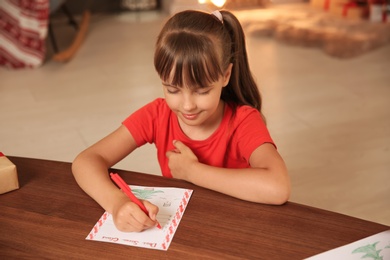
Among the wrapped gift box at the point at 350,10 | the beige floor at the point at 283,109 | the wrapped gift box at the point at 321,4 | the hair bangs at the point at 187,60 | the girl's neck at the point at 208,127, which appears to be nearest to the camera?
the hair bangs at the point at 187,60

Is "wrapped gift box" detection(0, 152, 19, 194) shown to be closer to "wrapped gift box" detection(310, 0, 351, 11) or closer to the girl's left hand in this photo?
the girl's left hand

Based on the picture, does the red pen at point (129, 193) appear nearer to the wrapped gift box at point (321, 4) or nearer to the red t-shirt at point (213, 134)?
the red t-shirt at point (213, 134)

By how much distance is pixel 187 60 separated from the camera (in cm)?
109

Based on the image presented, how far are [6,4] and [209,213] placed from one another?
110 inches

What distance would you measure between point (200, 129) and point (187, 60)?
26 cm

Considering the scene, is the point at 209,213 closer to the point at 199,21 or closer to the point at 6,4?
Result: the point at 199,21

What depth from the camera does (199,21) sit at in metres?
1.14

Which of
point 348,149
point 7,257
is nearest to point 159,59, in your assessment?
point 7,257

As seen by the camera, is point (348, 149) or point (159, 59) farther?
point (348, 149)

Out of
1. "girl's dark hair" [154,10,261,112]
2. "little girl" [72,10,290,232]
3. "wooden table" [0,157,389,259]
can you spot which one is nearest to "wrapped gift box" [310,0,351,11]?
"little girl" [72,10,290,232]

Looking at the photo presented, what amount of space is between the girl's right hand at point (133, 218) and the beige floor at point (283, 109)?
3.77ft

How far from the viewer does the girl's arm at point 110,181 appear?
3.04ft

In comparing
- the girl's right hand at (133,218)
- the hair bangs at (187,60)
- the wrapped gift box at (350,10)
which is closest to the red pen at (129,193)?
the girl's right hand at (133,218)

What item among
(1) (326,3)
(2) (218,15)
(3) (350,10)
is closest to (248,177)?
(2) (218,15)
